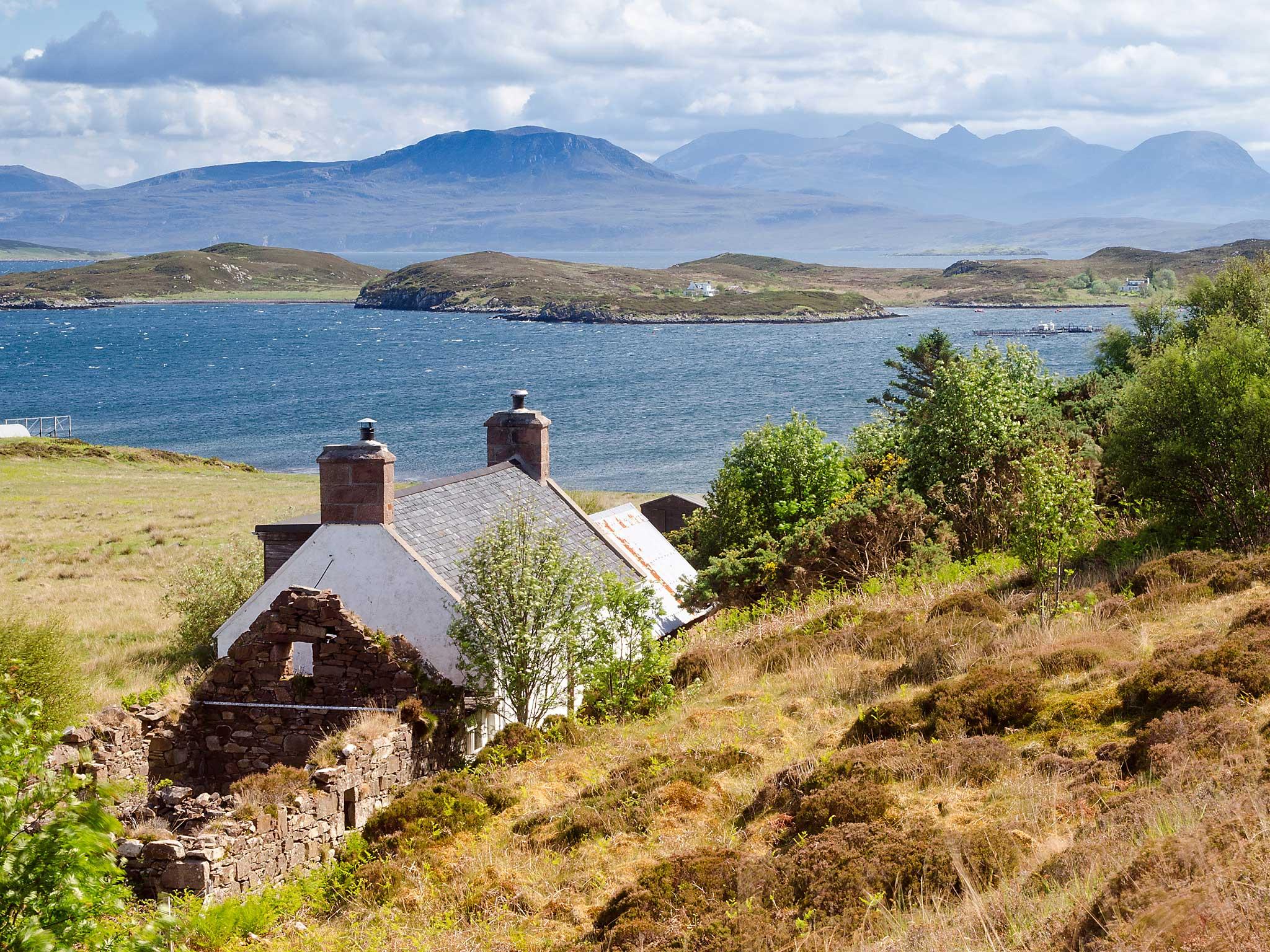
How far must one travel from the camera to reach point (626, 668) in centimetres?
2084

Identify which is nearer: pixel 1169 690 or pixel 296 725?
pixel 1169 690

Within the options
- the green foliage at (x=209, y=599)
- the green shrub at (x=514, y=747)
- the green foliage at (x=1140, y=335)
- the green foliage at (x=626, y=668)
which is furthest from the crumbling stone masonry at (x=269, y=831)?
the green foliage at (x=1140, y=335)

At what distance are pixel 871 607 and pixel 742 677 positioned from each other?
4.23 meters

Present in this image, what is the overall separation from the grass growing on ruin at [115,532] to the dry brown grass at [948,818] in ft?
45.3

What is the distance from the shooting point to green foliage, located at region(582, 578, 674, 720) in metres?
20.3

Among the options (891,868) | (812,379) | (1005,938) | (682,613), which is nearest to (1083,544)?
(682,613)

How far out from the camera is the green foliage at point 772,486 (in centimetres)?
3142

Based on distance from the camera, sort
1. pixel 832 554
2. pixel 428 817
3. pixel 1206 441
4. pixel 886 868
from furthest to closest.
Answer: pixel 832 554
pixel 1206 441
pixel 428 817
pixel 886 868

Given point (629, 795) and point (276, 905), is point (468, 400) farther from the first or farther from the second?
point (276, 905)

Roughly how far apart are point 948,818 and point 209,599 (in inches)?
933

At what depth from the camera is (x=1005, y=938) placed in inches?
363

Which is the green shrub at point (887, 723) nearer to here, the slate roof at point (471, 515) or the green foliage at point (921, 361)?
the slate roof at point (471, 515)

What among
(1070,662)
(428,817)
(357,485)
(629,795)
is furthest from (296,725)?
(1070,662)

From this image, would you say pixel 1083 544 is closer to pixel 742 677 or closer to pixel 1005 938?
pixel 742 677
